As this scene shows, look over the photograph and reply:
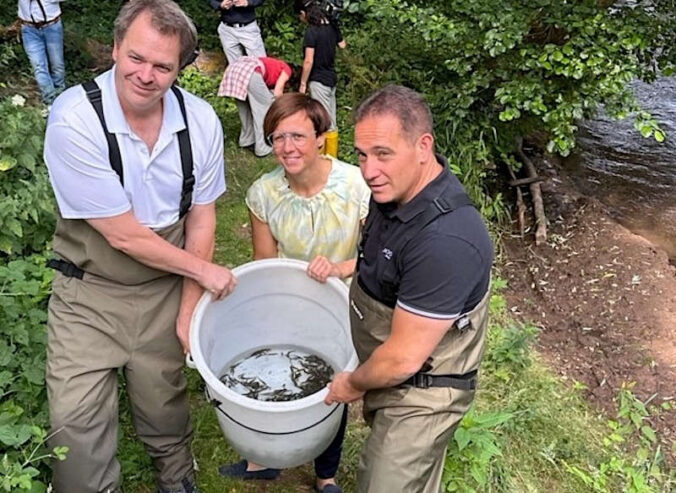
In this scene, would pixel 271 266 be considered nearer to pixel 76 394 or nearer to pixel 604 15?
pixel 76 394

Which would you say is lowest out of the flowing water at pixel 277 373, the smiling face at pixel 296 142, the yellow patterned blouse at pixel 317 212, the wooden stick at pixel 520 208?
the wooden stick at pixel 520 208

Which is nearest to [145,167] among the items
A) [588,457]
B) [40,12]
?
[588,457]

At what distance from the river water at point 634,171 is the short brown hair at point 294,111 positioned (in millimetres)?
5126

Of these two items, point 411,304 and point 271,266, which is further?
point 271,266

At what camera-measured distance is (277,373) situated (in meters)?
2.97

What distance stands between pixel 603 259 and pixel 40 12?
5394mm

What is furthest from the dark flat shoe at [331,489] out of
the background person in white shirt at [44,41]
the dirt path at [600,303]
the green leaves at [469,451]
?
the background person in white shirt at [44,41]

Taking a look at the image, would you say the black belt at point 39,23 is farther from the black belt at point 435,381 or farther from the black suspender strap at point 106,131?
the black belt at point 435,381

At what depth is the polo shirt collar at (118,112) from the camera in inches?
88.0

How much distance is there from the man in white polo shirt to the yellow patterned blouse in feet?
0.89

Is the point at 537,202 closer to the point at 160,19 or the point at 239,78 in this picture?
the point at 239,78

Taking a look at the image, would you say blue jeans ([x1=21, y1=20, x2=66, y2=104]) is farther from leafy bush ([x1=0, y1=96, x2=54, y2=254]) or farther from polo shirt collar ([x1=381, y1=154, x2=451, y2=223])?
polo shirt collar ([x1=381, y1=154, x2=451, y2=223])

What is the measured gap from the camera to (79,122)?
220 centimetres

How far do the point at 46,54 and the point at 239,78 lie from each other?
73.6 inches
